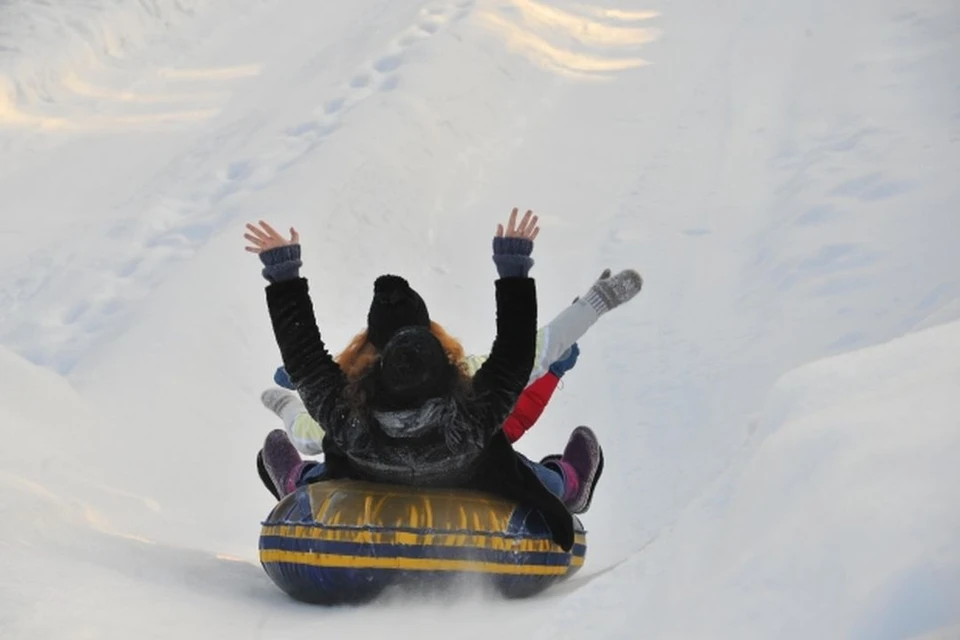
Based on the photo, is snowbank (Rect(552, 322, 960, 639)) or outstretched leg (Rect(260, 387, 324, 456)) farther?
outstretched leg (Rect(260, 387, 324, 456))

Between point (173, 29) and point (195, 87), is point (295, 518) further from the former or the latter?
point (173, 29)

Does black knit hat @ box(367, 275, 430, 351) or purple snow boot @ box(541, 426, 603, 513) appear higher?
black knit hat @ box(367, 275, 430, 351)

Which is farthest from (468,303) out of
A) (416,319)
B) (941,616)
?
(941,616)

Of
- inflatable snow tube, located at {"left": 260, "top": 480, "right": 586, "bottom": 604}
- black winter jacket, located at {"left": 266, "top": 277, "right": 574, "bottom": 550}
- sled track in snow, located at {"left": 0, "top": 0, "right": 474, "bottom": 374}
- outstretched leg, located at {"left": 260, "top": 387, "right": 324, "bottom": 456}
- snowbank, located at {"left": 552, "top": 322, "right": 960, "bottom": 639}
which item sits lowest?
snowbank, located at {"left": 552, "top": 322, "right": 960, "bottom": 639}

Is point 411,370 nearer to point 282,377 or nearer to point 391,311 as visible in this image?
point 391,311

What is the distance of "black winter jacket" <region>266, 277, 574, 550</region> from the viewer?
2975mm

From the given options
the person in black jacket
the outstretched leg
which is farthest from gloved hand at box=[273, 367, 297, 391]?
the person in black jacket

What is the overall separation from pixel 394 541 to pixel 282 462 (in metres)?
0.75

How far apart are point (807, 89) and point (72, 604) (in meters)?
6.39

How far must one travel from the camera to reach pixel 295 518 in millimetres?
3146

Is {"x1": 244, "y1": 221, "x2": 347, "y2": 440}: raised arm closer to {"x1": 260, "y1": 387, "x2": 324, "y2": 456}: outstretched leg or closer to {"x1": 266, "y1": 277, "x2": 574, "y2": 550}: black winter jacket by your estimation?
{"x1": 266, "y1": 277, "x2": 574, "y2": 550}: black winter jacket

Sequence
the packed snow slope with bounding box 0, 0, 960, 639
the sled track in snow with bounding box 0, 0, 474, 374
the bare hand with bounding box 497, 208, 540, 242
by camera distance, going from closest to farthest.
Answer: the packed snow slope with bounding box 0, 0, 960, 639 < the bare hand with bounding box 497, 208, 540, 242 < the sled track in snow with bounding box 0, 0, 474, 374

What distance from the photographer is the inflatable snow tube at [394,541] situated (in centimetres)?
307

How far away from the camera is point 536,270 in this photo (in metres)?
6.66
